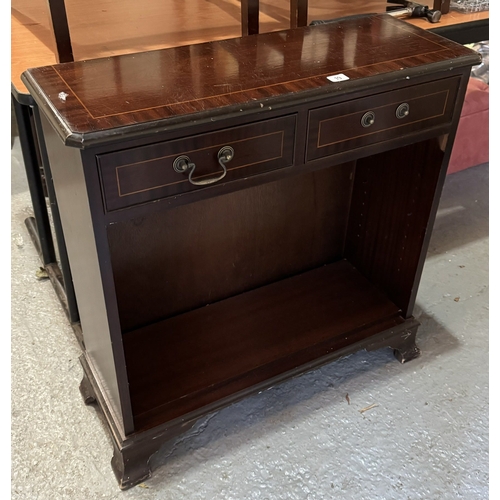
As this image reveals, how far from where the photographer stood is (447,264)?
217 cm

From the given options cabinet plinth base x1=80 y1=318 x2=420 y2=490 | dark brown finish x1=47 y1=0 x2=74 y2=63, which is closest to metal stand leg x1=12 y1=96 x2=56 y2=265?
dark brown finish x1=47 y1=0 x2=74 y2=63

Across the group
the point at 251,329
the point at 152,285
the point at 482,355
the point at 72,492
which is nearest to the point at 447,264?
the point at 482,355

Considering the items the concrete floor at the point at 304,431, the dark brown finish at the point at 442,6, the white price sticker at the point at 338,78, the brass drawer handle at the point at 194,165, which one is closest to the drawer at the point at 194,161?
the brass drawer handle at the point at 194,165

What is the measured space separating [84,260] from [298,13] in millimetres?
882

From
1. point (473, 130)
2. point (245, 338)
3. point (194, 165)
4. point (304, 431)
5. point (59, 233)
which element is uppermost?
point (194, 165)

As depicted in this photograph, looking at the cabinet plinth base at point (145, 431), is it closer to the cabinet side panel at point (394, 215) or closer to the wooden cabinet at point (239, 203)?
the wooden cabinet at point (239, 203)

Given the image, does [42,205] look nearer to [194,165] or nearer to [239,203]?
[239,203]

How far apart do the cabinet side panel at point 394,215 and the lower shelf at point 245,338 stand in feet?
0.25

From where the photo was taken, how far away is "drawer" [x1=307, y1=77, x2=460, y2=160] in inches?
48.5

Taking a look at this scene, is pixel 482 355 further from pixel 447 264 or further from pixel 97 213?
pixel 97 213

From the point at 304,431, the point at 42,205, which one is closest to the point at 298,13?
the point at 42,205

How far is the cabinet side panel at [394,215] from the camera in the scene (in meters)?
1.58

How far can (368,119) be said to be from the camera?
4.21ft

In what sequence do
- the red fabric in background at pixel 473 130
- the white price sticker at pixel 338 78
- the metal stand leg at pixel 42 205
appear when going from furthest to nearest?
the red fabric in background at pixel 473 130 < the metal stand leg at pixel 42 205 < the white price sticker at pixel 338 78
